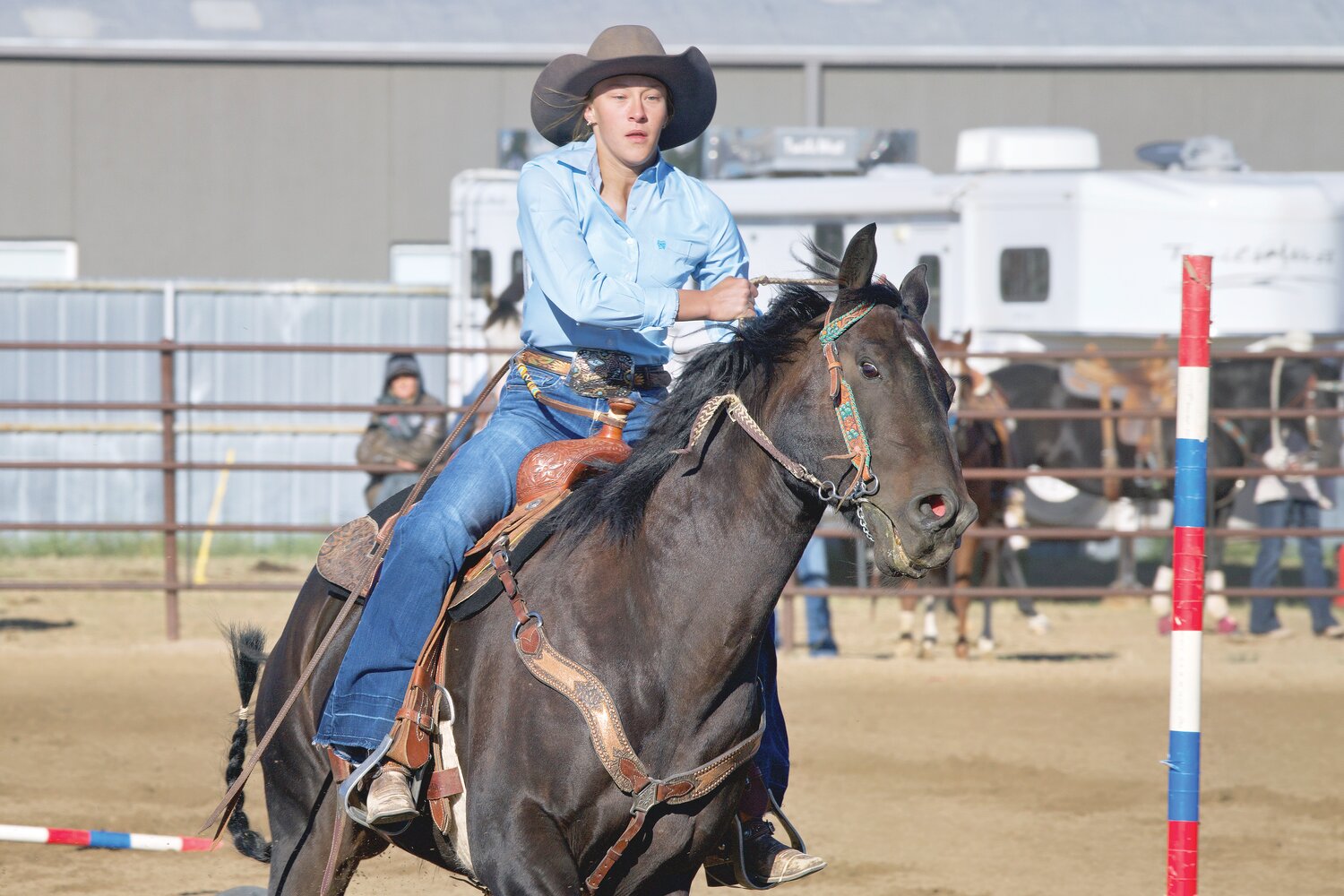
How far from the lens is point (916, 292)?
9.37 ft

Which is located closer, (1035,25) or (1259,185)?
(1259,185)

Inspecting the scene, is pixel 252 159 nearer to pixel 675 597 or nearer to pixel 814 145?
pixel 814 145

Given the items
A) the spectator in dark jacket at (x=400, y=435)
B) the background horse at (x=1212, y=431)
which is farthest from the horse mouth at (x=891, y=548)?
the background horse at (x=1212, y=431)

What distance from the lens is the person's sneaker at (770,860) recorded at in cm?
316

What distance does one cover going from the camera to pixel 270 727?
332cm

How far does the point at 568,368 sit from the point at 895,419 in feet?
2.90

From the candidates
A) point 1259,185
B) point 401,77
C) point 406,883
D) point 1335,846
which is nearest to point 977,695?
point 1335,846

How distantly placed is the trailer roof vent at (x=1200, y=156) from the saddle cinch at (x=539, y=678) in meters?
11.1

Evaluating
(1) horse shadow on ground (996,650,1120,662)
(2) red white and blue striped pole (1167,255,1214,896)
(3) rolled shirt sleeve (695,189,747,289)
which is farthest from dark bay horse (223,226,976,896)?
(1) horse shadow on ground (996,650,1120,662)

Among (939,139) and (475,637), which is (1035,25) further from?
(475,637)

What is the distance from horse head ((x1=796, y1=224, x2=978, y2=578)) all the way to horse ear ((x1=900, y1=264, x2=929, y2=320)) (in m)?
0.05

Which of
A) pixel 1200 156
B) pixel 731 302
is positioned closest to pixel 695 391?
pixel 731 302

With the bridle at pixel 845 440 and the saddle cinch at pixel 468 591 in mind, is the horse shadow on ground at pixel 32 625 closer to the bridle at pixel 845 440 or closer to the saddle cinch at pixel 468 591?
the saddle cinch at pixel 468 591

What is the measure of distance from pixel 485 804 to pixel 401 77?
16.4 m
